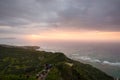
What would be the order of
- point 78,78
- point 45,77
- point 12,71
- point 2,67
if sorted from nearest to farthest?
point 45,77
point 78,78
point 12,71
point 2,67

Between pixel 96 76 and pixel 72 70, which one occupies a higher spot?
pixel 72 70

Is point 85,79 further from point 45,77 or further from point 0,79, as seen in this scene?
point 0,79

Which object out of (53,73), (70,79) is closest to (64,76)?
(70,79)

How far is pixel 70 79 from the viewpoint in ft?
412

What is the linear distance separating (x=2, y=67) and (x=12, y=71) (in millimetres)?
25451

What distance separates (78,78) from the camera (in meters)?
134

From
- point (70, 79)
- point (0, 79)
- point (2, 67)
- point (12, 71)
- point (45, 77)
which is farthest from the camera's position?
point (2, 67)

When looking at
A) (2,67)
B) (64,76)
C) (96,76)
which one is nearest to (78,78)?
(64,76)

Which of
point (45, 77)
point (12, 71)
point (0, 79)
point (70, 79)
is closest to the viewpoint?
point (0, 79)

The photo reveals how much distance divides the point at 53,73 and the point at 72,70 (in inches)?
1079

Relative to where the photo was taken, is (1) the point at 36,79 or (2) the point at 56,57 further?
(2) the point at 56,57

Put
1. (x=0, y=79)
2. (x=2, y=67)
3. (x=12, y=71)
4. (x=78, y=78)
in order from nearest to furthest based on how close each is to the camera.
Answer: (x=0, y=79) → (x=78, y=78) → (x=12, y=71) → (x=2, y=67)

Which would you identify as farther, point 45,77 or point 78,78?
point 78,78

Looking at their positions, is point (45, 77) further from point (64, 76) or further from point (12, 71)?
point (12, 71)
